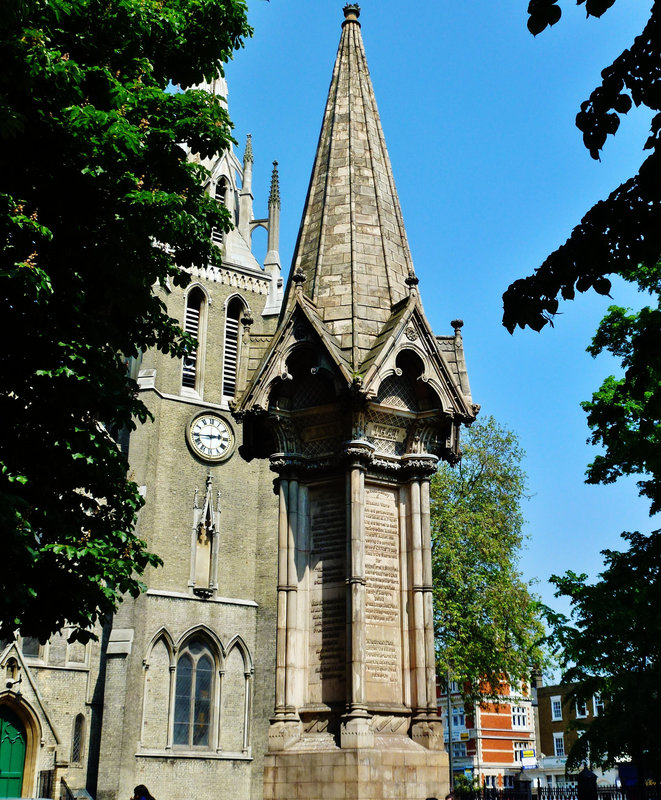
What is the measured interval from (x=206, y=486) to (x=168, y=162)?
30.7m

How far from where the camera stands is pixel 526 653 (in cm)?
3453

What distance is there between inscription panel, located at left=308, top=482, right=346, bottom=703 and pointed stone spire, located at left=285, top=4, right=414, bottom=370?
→ 1.81m

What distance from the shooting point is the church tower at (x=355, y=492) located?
1062 cm

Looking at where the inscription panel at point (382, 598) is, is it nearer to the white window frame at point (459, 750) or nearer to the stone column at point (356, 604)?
the stone column at point (356, 604)

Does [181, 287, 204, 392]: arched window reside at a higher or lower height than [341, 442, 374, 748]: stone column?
higher

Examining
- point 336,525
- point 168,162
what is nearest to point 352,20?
point 168,162

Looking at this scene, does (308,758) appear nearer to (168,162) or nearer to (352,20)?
(168,162)

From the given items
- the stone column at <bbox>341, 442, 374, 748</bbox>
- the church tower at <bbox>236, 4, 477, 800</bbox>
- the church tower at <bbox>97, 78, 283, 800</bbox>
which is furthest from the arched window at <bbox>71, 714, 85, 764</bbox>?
the stone column at <bbox>341, 442, 374, 748</bbox>

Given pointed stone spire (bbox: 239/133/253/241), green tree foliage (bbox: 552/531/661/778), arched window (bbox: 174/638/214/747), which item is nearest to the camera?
green tree foliage (bbox: 552/531/661/778)

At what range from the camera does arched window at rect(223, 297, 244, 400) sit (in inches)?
1793

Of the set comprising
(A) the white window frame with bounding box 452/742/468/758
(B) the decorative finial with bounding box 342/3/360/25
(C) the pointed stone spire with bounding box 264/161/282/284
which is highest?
(C) the pointed stone spire with bounding box 264/161/282/284

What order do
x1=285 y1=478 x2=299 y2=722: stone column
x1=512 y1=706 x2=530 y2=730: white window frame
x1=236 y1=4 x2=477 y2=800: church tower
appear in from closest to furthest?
1. x1=236 y1=4 x2=477 y2=800: church tower
2. x1=285 y1=478 x2=299 y2=722: stone column
3. x1=512 y1=706 x2=530 y2=730: white window frame

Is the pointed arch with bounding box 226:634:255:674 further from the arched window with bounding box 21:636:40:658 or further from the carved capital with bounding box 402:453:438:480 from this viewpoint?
the carved capital with bounding box 402:453:438:480

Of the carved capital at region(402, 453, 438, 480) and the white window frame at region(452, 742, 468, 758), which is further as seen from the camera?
the white window frame at region(452, 742, 468, 758)
